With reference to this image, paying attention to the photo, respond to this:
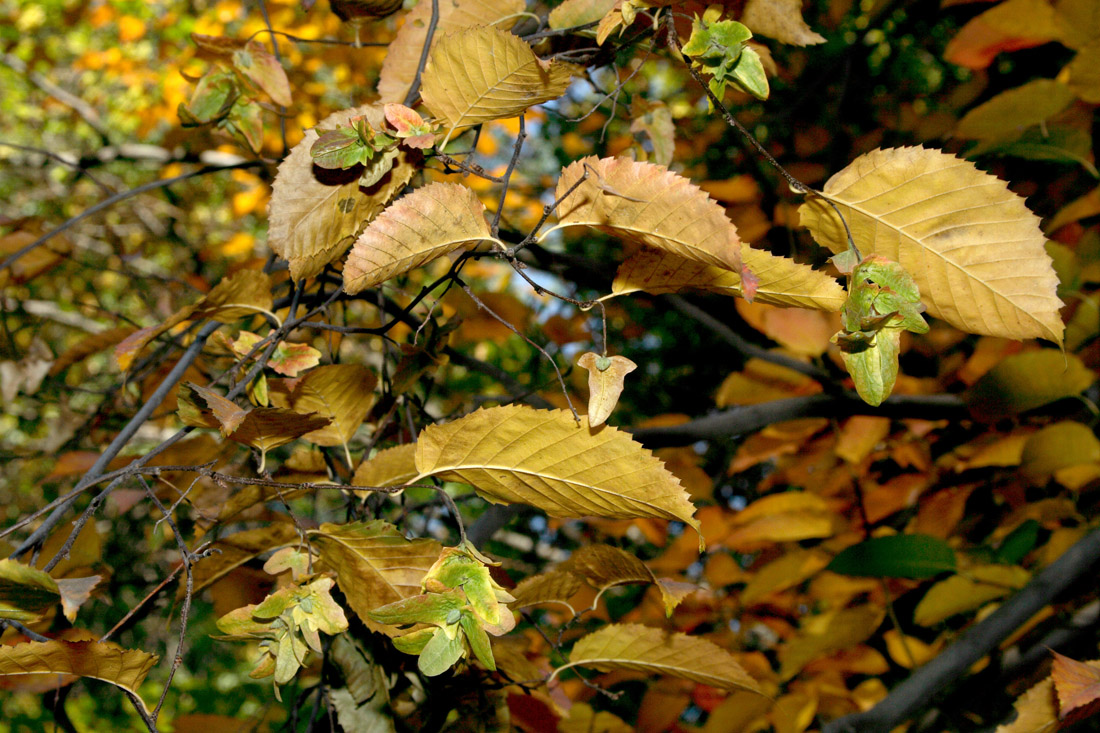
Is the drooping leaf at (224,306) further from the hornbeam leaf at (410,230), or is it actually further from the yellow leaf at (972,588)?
the yellow leaf at (972,588)

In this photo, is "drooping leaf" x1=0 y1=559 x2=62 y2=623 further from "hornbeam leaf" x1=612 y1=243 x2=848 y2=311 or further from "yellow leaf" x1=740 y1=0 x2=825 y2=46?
"yellow leaf" x1=740 y1=0 x2=825 y2=46

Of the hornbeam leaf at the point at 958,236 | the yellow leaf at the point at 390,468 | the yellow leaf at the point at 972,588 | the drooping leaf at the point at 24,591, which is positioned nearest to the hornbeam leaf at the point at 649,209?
the hornbeam leaf at the point at 958,236

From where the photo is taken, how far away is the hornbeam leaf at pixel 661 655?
68cm

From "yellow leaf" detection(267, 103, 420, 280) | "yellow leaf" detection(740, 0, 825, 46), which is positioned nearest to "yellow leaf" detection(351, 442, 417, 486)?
"yellow leaf" detection(267, 103, 420, 280)

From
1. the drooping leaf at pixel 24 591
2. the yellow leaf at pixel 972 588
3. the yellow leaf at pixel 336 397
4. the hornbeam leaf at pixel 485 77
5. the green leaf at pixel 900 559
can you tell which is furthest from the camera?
the yellow leaf at pixel 972 588

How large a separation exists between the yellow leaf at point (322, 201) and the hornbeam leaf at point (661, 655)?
17.4 inches

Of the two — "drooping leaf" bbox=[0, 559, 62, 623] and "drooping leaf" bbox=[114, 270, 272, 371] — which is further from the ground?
"drooping leaf" bbox=[114, 270, 272, 371]

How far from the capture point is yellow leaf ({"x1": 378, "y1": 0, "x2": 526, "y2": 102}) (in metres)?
0.67

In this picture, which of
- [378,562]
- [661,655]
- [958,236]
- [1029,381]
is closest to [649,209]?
[958,236]

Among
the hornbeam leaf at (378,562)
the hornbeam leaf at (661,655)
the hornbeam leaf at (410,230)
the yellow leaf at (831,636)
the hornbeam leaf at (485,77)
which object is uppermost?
the hornbeam leaf at (485,77)

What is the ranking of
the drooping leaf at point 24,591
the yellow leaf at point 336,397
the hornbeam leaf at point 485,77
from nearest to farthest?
1. the drooping leaf at point 24,591
2. the hornbeam leaf at point 485,77
3. the yellow leaf at point 336,397

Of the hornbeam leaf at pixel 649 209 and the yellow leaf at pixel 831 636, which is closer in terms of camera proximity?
the hornbeam leaf at pixel 649 209

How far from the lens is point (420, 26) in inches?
26.7

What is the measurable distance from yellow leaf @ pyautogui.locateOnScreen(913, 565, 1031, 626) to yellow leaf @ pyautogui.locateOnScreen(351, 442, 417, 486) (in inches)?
40.4
